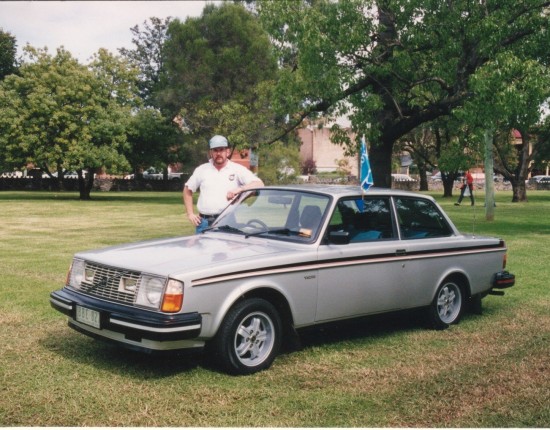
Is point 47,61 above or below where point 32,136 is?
above

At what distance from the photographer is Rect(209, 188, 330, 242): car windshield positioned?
639 cm

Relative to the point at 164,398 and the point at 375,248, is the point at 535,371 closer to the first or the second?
the point at 375,248

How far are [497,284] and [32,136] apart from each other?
1471 inches

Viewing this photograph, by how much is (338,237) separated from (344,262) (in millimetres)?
239

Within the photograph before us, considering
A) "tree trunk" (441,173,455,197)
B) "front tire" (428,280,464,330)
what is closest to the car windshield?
"front tire" (428,280,464,330)

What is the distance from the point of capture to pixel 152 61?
73.0 meters

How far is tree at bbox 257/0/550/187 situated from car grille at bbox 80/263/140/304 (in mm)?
14886

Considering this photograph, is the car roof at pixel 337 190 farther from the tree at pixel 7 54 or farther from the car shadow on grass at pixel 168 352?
the tree at pixel 7 54

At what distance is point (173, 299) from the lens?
5.25 meters

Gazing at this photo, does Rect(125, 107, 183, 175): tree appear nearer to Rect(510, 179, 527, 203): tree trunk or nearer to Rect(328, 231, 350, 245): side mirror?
Rect(510, 179, 527, 203): tree trunk

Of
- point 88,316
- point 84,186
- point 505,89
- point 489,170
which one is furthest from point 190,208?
point 84,186

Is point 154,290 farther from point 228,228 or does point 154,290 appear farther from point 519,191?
point 519,191

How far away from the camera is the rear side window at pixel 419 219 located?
717 cm

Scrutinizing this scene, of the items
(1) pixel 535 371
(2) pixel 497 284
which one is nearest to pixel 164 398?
(1) pixel 535 371
